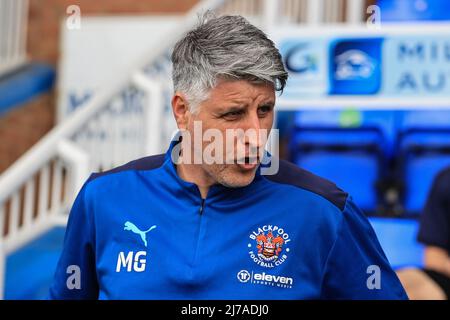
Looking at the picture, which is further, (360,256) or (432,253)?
(432,253)

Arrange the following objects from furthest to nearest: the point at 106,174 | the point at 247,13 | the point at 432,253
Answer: the point at 247,13 < the point at 432,253 < the point at 106,174

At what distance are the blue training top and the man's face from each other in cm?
10

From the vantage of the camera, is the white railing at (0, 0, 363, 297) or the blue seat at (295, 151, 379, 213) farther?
the blue seat at (295, 151, 379, 213)

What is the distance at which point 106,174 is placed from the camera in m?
2.66

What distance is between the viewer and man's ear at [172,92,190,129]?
2473mm

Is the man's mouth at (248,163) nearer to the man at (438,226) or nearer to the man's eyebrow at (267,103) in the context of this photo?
the man's eyebrow at (267,103)

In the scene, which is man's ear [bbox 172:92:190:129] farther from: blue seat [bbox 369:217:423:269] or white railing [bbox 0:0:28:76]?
white railing [bbox 0:0:28:76]

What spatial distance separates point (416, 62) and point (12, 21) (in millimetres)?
4657

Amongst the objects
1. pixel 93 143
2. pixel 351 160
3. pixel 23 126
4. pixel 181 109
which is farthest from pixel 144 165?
pixel 23 126

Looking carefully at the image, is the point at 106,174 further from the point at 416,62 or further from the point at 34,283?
the point at 416,62

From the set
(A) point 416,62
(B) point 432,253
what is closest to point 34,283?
(B) point 432,253

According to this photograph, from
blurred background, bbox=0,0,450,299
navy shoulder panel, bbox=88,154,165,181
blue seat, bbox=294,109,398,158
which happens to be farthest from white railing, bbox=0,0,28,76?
navy shoulder panel, bbox=88,154,165,181

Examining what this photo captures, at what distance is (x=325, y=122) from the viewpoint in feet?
22.6

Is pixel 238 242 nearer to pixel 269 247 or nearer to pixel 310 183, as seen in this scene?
pixel 269 247
